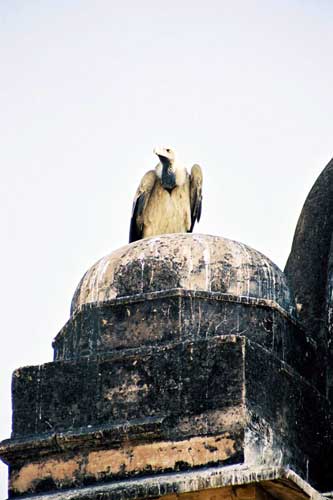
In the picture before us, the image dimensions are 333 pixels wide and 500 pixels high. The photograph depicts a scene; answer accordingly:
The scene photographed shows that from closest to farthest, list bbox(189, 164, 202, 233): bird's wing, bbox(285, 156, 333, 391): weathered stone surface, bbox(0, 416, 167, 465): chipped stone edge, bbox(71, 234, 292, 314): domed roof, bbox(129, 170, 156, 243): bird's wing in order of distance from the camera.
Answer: bbox(0, 416, 167, 465): chipped stone edge, bbox(71, 234, 292, 314): domed roof, bbox(285, 156, 333, 391): weathered stone surface, bbox(129, 170, 156, 243): bird's wing, bbox(189, 164, 202, 233): bird's wing

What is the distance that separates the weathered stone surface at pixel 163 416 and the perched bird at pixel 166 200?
260cm

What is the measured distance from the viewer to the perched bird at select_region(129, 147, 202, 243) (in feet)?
76.1

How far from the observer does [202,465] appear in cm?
2000

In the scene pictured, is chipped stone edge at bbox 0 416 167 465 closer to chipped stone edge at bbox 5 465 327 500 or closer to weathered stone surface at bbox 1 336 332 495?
weathered stone surface at bbox 1 336 332 495

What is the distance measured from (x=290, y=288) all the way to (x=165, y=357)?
96.7 inches

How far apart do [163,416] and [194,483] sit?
98 cm

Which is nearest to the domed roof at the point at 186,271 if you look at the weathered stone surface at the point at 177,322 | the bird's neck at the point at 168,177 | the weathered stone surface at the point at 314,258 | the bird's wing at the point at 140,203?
the weathered stone surface at the point at 177,322

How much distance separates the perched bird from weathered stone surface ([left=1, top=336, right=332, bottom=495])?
260 cm

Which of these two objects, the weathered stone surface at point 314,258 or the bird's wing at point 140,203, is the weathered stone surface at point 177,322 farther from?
the bird's wing at point 140,203

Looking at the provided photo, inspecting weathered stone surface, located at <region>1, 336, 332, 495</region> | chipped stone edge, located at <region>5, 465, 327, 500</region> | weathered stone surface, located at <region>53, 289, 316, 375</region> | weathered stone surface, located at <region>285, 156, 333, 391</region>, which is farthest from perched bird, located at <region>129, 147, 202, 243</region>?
chipped stone edge, located at <region>5, 465, 327, 500</region>

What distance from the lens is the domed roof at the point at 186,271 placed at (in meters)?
21.3

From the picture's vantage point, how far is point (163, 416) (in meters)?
20.4

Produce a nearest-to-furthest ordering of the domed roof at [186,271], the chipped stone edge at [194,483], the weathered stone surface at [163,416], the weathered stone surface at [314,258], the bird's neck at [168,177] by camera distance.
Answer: the chipped stone edge at [194,483]
the weathered stone surface at [163,416]
the domed roof at [186,271]
the weathered stone surface at [314,258]
the bird's neck at [168,177]

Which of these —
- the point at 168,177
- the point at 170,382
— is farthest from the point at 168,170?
the point at 170,382
